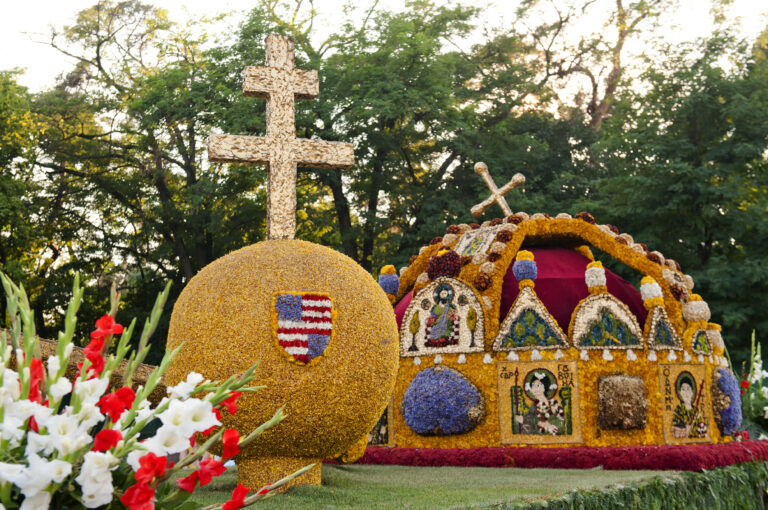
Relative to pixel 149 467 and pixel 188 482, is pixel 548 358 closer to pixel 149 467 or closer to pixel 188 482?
pixel 188 482

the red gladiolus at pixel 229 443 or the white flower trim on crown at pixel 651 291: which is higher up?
the white flower trim on crown at pixel 651 291

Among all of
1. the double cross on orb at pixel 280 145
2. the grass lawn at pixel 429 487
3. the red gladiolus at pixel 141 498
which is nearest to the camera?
the red gladiolus at pixel 141 498

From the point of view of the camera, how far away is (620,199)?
2427 centimetres

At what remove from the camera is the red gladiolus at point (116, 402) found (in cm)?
275

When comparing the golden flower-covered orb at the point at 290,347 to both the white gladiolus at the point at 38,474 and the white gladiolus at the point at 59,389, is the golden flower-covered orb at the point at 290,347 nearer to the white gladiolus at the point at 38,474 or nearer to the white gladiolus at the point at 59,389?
the white gladiolus at the point at 59,389

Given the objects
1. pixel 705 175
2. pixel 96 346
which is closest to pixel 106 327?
pixel 96 346

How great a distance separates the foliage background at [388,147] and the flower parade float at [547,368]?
29.8 feet

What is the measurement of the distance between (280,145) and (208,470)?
219 inches

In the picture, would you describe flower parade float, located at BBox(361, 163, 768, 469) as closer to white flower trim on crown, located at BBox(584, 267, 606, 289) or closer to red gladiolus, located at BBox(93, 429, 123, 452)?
white flower trim on crown, located at BBox(584, 267, 606, 289)

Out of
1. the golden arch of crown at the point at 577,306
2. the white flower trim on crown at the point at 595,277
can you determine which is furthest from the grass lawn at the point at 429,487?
the white flower trim on crown at the point at 595,277

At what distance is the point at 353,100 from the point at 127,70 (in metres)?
11.3

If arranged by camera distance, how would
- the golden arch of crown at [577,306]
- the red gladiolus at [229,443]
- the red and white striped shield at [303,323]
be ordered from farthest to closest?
the golden arch of crown at [577,306] < the red and white striped shield at [303,323] < the red gladiolus at [229,443]

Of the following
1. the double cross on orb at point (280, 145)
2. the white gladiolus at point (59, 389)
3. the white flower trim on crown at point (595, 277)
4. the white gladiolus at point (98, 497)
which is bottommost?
the white gladiolus at point (98, 497)

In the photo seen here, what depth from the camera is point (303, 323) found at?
6703 millimetres
